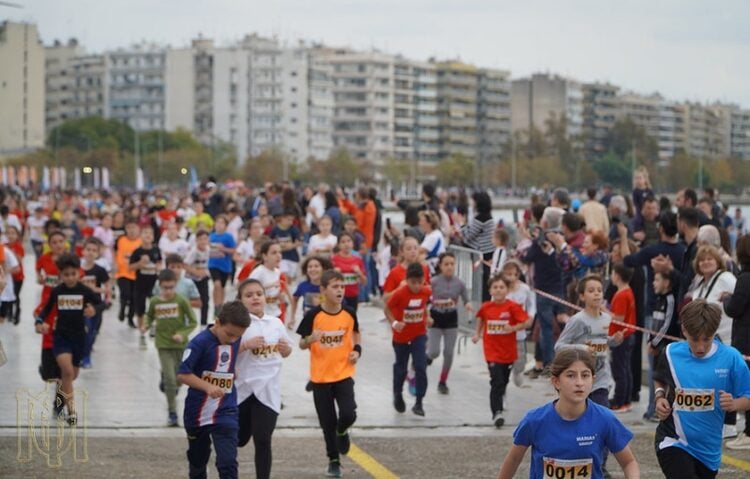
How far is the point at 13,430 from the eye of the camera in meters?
14.1

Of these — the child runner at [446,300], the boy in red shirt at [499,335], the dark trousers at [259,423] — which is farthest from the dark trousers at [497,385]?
the dark trousers at [259,423]

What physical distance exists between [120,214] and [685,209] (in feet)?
55.6

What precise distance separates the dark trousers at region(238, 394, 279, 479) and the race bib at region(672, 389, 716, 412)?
3.24 meters

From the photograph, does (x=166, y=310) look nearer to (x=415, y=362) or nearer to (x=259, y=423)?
(x=415, y=362)

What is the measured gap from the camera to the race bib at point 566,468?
7375mm

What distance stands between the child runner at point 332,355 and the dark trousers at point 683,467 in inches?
156

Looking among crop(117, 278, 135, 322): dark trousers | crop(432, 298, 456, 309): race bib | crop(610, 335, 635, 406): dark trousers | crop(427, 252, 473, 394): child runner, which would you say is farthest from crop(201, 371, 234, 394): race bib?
crop(117, 278, 135, 322): dark trousers

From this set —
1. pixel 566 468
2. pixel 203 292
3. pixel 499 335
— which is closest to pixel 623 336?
pixel 499 335

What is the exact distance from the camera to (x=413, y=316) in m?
15.5

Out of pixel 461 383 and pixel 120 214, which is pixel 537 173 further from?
pixel 461 383

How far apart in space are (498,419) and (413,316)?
1.42m

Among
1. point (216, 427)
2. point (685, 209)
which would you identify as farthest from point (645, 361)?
point (216, 427)

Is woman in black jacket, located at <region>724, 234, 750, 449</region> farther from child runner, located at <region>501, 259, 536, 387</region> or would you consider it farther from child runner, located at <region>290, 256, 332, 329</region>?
child runner, located at <region>290, 256, 332, 329</region>

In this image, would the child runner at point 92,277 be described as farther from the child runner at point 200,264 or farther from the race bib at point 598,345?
the race bib at point 598,345
